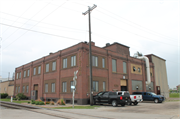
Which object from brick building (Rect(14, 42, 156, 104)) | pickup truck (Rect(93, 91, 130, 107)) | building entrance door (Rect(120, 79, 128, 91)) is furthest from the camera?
building entrance door (Rect(120, 79, 128, 91))

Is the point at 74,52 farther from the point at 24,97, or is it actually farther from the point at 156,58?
the point at 156,58

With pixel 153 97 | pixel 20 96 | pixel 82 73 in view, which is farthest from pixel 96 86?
pixel 20 96

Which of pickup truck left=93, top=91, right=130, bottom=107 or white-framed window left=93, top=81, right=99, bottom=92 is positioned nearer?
pickup truck left=93, top=91, right=130, bottom=107

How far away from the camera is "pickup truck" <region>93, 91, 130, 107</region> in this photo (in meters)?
18.2

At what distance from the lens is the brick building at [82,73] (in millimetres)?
22609

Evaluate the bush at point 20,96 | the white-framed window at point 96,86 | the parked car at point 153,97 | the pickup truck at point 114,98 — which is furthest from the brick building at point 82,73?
the parked car at point 153,97

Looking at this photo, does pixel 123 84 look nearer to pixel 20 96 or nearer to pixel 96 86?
pixel 96 86

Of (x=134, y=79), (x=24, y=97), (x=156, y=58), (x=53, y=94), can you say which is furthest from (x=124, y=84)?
(x=24, y=97)

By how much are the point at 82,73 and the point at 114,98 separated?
5.82 metres

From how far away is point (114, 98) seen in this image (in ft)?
60.8

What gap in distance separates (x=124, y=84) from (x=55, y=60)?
1367cm

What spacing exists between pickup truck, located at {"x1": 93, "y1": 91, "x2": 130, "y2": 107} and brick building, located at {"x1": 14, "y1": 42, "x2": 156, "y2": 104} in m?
2.64

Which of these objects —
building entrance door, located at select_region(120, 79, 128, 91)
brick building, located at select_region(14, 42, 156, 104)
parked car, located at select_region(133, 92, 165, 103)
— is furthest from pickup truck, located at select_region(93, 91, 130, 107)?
building entrance door, located at select_region(120, 79, 128, 91)

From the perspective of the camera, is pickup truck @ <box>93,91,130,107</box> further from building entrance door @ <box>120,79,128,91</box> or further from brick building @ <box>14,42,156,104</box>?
building entrance door @ <box>120,79,128,91</box>
